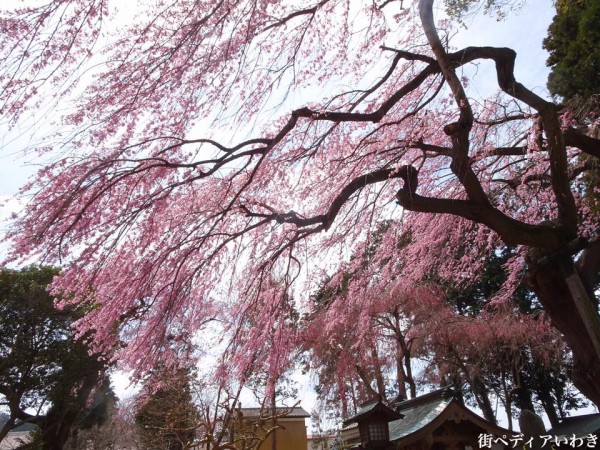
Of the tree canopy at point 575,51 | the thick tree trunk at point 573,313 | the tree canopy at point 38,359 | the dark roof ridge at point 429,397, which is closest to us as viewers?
the thick tree trunk at point 573,313

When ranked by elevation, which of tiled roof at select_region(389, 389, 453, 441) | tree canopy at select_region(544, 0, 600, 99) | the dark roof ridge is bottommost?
tiled roof at select_region(389, 389, 453, 441)

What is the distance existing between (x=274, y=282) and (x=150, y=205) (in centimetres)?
235

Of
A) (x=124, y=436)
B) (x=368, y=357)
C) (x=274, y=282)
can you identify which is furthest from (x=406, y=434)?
(x=124, y=436)

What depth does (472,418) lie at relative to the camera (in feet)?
26.9

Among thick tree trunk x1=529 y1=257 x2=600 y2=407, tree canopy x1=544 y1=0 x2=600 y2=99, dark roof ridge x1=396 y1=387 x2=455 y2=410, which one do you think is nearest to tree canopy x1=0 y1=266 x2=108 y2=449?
dark roof ridge x1=396 y1=387 x2=455 y2=410

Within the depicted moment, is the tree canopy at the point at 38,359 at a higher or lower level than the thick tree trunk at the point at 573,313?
higher

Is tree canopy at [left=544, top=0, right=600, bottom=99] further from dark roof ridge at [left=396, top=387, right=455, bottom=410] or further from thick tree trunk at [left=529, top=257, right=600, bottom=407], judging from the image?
dark roof ridge at [left=396, top=387, right=455, bottom=410]

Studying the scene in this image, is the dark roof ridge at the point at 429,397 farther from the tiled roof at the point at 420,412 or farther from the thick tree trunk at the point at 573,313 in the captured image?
the thick tree trunk at the point at 573,313

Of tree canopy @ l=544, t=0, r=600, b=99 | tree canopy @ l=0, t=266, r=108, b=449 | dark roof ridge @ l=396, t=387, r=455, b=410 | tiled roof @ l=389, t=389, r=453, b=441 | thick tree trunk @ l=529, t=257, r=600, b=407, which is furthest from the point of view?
tree canopy @ l=0, t=266, r=108, b=449

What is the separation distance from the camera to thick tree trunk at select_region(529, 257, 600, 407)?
415 cm

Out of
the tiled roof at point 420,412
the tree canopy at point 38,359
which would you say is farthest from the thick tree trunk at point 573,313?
the tree canopy at point 38,359

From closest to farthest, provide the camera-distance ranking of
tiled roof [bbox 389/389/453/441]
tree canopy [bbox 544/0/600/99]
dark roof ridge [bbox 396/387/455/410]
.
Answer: tree canopy [bbox 544/0/600/99] → tiled roof [bbox 389/389/453/441] → dark roof ridge [bbox 396/387/455/410]

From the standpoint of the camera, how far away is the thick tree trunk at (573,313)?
415cm

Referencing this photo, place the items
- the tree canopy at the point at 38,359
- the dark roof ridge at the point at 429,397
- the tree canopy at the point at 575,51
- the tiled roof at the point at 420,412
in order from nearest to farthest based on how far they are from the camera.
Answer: the tree canopy at the point at 575,51
the tiled roof at the point at 420,412
the dark roof ridge at the point at 429,397
the tree canopy at the point at 38,359
